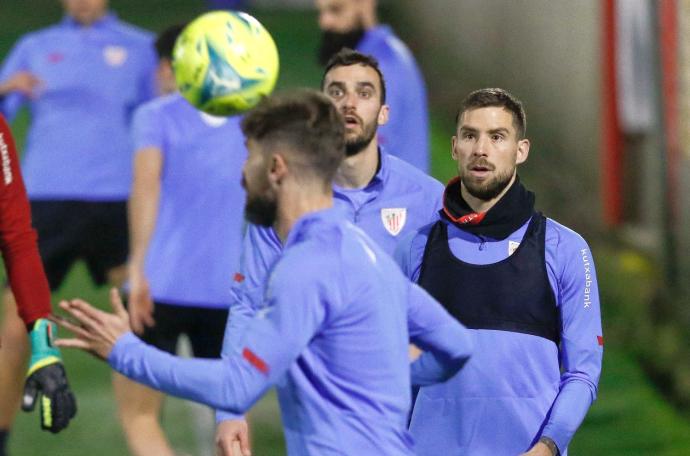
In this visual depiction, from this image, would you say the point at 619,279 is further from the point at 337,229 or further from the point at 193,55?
the point at 337,229

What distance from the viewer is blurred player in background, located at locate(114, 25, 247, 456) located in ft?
23.5

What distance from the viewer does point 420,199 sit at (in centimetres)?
557

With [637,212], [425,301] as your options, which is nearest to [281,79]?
[637,212]

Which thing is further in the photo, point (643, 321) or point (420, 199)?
point (643, 321)

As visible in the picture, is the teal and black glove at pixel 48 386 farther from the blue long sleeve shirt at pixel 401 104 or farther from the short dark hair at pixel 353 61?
the blue long sleeve shirt at pixel 401 104

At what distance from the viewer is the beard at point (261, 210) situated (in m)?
4.13

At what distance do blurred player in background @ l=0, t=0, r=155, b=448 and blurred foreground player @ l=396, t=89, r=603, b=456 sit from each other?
13.5 feet

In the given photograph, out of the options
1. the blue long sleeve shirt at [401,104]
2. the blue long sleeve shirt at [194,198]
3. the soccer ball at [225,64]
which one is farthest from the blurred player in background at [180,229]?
the blue long sleeve shirt at [401,104]

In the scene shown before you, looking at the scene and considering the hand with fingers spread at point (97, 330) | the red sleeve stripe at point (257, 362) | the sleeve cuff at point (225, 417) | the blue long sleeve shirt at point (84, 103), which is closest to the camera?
the red sleeve stripe at point (257, 362)

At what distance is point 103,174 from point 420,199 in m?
3.76

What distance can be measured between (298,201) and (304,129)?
0.20 m

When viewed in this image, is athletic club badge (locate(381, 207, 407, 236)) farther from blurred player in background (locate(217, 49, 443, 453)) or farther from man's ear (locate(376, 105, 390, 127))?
man's ear (locate(376, 105, 390, 127))

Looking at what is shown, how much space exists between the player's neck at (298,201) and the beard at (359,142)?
1367mm

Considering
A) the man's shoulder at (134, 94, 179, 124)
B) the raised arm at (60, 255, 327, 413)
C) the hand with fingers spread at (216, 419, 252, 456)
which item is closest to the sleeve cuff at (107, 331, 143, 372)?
the raised arm at (60, 255, 327, 413)
